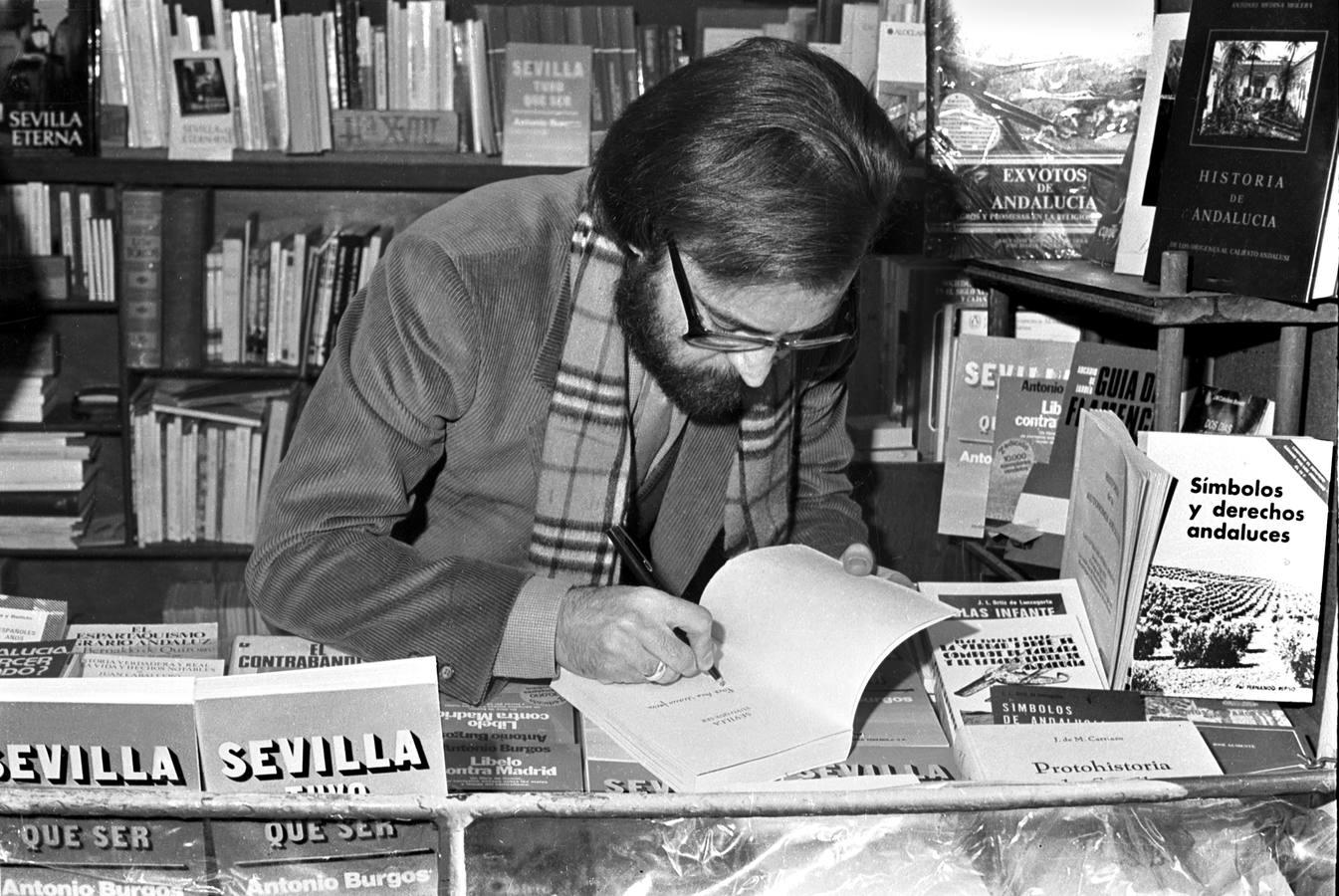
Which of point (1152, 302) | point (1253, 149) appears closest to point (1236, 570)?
point (1152, 302)

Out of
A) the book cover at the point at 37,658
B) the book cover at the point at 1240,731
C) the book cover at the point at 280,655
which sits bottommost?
the book cover at the point at 1240,731

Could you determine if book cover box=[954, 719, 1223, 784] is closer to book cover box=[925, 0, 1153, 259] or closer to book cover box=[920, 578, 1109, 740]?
book cover box=[920, 578, 1109, 740]

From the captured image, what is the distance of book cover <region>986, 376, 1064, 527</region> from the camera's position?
6.51 feet

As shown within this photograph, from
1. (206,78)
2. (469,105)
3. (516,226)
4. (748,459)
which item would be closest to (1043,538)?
(748,459)

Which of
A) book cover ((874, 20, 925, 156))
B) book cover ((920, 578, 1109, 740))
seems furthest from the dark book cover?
book cover ((874, 20, 925, 156))

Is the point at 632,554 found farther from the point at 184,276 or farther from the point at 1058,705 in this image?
the point at 184,276

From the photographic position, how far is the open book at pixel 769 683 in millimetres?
1018

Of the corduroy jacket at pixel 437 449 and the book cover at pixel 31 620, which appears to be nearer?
the book cover at pixel 31 620

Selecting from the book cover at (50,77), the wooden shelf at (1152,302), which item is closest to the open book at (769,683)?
the wooden shelf at (1152,302)

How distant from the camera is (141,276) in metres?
2.79

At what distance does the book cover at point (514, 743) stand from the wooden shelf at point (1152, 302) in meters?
0.88

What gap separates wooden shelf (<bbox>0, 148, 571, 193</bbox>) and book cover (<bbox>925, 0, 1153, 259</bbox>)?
3.31 ft

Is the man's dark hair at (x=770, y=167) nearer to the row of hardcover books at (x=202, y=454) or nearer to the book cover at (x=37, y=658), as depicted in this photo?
the book cover at (x=37, y=658)

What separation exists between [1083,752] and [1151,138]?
103 cm
